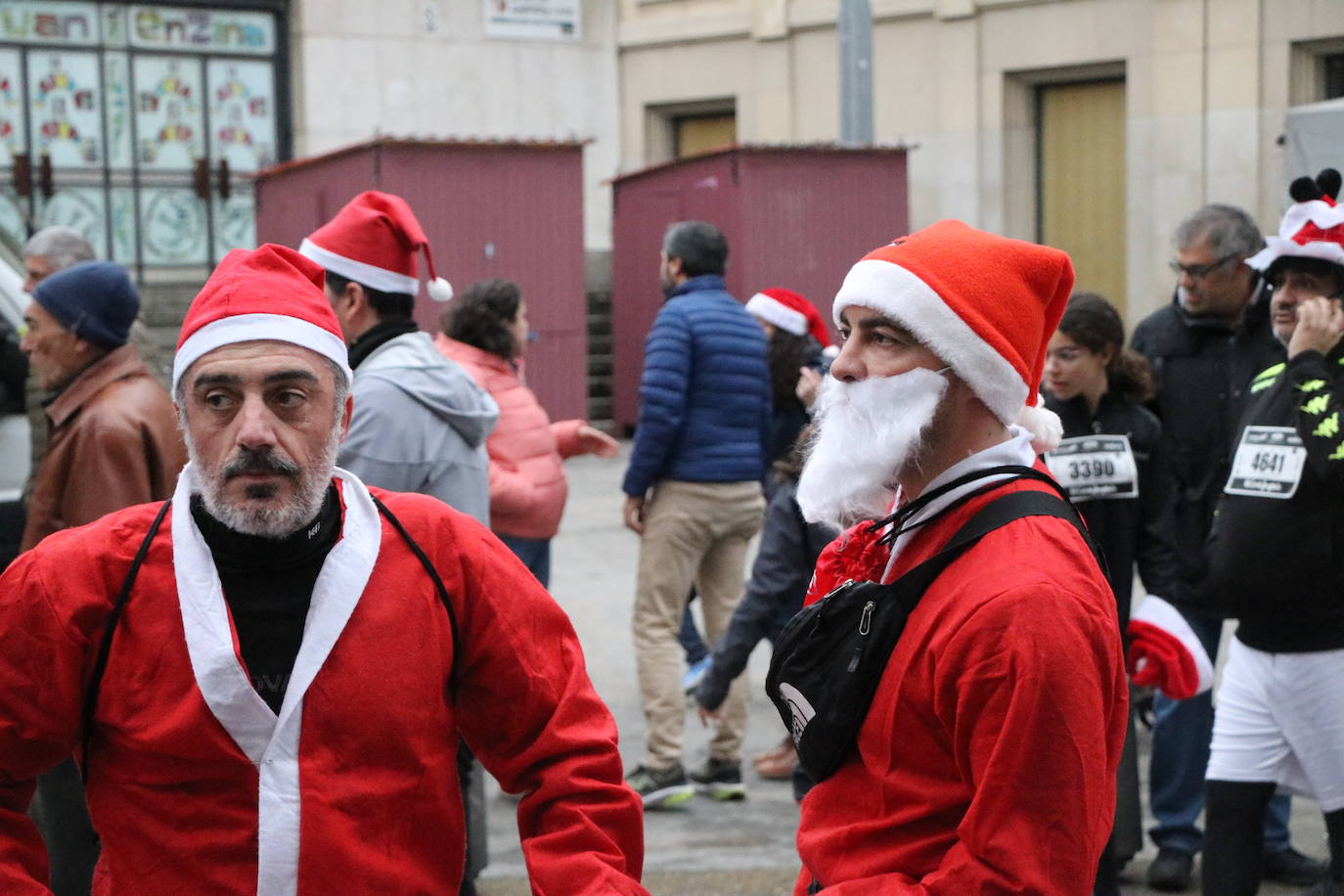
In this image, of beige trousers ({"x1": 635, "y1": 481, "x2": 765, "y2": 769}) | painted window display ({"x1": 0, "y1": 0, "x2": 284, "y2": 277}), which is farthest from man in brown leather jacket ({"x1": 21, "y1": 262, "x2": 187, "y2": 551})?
painted window display ({"x1": 0, "y1": 0, "x2": 284, "y2": 277})

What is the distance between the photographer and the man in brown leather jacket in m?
4.31

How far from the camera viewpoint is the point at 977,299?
2303mm

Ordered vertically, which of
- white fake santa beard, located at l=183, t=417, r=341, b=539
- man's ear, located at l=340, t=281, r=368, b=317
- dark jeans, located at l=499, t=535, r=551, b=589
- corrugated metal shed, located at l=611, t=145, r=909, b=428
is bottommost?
dark jeans, located at l=499, t=535, r=551, b=589

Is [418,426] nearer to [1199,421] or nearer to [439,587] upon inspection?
[439,587]

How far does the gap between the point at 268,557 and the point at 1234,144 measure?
1477cm

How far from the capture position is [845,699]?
2236mm

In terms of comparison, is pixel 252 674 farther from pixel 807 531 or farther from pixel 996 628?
pixel 807 531

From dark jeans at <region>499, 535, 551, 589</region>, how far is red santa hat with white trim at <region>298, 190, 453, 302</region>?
1.58 m

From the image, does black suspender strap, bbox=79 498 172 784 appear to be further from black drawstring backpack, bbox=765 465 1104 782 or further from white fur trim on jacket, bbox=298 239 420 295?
white fur trim on jacket, bbox=298 239 420 295

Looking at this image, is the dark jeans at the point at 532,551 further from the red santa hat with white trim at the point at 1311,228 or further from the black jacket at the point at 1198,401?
the red santa hat with white trim at the point at 1311,228

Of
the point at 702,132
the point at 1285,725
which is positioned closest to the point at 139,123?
the point at 702,132

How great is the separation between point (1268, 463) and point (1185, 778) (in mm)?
1474

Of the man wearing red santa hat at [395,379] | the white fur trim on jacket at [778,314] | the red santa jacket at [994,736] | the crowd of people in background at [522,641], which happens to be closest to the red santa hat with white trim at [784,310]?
the white fur trim on jacket at [778,314]

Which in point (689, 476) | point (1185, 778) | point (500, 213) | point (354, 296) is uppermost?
point (500, 213)
